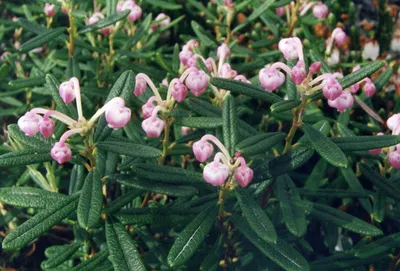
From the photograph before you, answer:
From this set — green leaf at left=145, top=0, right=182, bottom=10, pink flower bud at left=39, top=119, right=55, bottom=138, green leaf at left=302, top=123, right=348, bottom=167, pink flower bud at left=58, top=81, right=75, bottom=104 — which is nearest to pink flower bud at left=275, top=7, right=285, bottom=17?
green leaf at left=145, top=0, right=182, bottom=10

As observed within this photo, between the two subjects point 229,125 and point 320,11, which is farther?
point 320,11

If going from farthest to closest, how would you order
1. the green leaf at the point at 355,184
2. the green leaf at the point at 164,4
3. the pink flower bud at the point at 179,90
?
the green leaf at the point at 164,4 < the green leaf at the point at 355,184 < the pink flower bud at the point at 179,90

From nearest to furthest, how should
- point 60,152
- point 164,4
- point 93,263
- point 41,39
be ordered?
1. point 60,152
2. point 93,263
3. point 41,39
4. point 164,4

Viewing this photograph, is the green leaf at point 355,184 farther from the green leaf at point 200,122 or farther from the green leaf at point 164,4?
the green leaf at point 164,4

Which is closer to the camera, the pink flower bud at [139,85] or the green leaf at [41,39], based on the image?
the pink flower bud at [139,85]

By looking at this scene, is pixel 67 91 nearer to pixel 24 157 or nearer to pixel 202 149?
pixel 24 157

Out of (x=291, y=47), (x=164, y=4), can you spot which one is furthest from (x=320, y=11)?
(x=291, y=47)

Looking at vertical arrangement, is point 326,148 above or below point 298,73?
below

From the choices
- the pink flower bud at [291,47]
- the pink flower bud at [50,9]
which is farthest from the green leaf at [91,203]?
the pink flower bud at [50,9]
